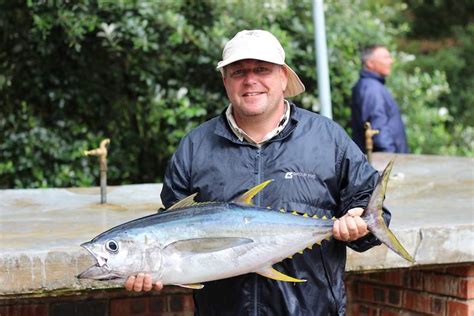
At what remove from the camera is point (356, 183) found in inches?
150

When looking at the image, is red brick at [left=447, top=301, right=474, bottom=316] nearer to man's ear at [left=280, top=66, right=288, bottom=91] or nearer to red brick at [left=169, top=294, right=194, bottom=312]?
red brick at [left=169, top=294, right=194, bottom=312]

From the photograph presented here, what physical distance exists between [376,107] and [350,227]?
558 cm

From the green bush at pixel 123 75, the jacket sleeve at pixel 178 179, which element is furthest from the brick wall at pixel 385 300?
the green bush at pixel 123 75

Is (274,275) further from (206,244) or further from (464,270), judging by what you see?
(464,270)

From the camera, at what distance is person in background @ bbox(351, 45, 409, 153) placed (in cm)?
907

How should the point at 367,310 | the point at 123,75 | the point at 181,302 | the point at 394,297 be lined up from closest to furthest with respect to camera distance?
1. the point at 181,302
2. the point at 394,297
3. the point at 367,310
4. the point at 123,75

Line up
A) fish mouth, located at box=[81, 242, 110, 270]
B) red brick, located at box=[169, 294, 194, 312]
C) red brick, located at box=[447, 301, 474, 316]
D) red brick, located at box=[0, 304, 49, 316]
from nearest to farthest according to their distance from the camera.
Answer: fish mouth, located at box=[81, 242, 110, 270] → red brick, located at box=[0, 304, 49, 316] → red brick, located at box=[447, 301, 474, 316] → red brick, located at box=[169, 294, 194, 312]

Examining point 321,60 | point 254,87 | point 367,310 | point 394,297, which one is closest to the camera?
point 254,87

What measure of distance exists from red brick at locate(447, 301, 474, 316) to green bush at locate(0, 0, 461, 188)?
4320 millimetres

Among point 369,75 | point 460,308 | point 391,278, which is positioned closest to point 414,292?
point 391,278

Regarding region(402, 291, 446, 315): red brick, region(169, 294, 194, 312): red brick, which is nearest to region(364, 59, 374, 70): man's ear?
region(402, 291, 446, 315): red brick

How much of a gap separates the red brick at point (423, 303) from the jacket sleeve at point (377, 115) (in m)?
3.57

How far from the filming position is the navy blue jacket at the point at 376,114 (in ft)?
29.7

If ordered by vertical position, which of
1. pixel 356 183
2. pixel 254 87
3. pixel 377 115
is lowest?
pixel 356 183
